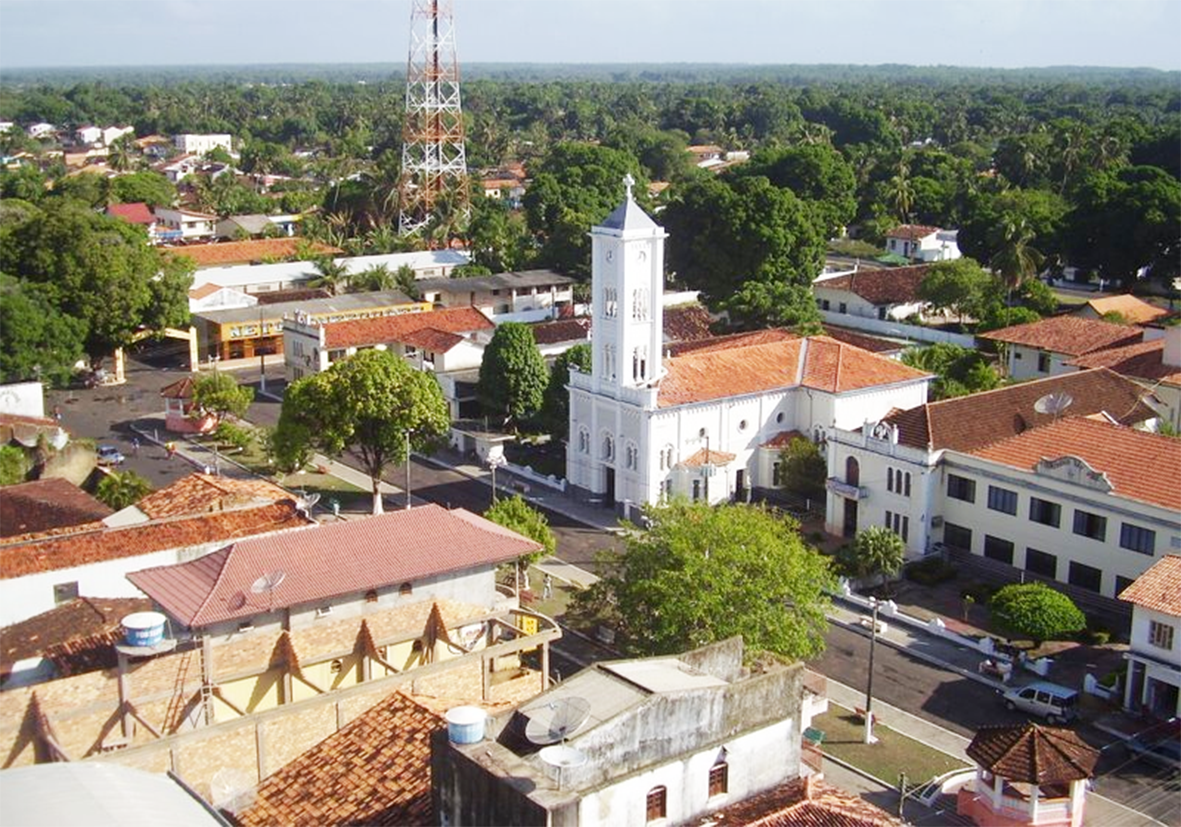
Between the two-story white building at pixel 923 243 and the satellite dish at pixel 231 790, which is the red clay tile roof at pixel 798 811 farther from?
the two-story white building at pixel 923 243

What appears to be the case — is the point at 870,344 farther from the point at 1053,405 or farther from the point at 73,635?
the point at 73,635

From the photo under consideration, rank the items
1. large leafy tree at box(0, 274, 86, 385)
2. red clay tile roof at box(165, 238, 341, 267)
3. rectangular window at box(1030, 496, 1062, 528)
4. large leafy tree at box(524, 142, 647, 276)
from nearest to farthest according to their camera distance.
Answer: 1. rectangular window at box(1030, 496, 1062, 528)
2. large leafy tree at box(0, 274, 86, 385)
3. large leafy tree at box(524, 142, 647, 276)
4. red clay tile roof at box(165, 238, 341, 267)

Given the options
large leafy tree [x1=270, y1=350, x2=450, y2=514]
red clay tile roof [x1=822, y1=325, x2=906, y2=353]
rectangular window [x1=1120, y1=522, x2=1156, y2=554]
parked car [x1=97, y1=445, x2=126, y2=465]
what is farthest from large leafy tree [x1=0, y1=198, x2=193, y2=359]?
rectangular window [x1=1120, y1=522, x2=1156, y2=554]

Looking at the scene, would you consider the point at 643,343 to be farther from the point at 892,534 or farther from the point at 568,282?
the point at 568,282

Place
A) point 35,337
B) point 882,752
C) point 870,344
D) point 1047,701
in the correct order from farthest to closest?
point 870,344
point 35,337
point 1047,701
point 882,752

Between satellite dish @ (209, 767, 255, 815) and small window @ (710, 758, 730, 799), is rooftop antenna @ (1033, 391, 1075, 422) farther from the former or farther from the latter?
satellite dish @ (209, 767, 255, 815)

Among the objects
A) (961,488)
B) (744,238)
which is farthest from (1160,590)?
(744,238)
